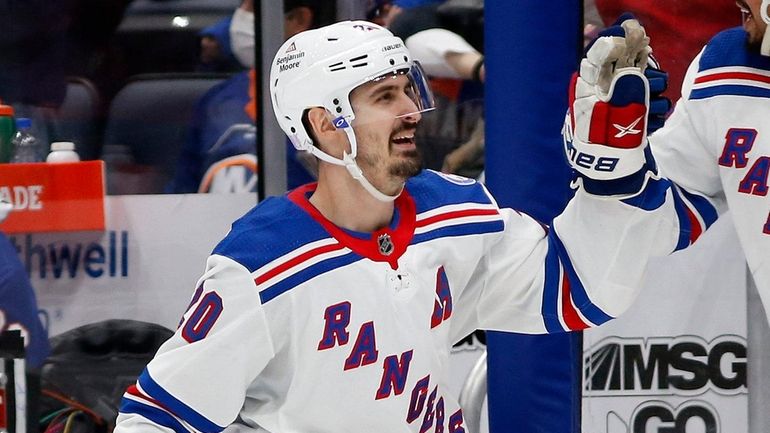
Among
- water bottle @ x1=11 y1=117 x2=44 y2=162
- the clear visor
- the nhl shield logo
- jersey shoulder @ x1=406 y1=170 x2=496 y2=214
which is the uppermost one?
the clear visor

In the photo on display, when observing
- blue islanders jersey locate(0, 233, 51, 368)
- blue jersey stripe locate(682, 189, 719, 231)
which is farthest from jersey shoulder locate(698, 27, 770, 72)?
blue islanders jersey locate(0, 233, 51, 368)

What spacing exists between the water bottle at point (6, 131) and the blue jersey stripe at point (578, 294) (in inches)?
56.9

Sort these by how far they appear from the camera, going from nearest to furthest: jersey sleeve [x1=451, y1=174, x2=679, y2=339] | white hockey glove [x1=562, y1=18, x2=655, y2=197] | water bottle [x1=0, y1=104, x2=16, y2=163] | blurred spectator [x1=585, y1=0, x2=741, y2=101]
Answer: white hockey glove [x1=562, y1=18, x2=655, y2=197] → jersey sleeve [x1=451, y1=174, x2=679, y2=339] → blurred spectator [x1=585, y1=0, x2=741, y2=101] → water bottle [x1=0, y1=104, x2=16, y2=163]

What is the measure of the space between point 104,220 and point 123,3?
0.51 m

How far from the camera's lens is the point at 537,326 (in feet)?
8.41

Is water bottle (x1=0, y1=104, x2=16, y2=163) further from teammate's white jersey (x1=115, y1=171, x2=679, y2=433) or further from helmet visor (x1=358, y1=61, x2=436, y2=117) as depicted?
helmet visor (x1=358, y1=61, x2=436, y2=117)

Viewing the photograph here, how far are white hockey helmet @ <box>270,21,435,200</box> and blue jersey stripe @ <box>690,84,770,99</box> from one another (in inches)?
19.4

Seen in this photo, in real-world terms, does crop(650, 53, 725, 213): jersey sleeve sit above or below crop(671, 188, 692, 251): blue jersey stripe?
above

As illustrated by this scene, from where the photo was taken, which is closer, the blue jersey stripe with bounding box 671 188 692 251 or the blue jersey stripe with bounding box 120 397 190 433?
the blue jersey stripe with bounding box 120 397 190 433

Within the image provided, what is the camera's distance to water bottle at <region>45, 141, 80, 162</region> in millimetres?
3389

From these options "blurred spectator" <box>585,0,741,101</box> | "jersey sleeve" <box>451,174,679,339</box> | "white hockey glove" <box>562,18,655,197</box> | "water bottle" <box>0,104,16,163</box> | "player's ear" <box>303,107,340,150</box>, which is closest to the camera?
"white hockey glove" <box>562,18,655,197</box>

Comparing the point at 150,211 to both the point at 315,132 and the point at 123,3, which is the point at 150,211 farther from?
the point at 315,132

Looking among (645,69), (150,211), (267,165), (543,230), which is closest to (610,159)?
(645,69)

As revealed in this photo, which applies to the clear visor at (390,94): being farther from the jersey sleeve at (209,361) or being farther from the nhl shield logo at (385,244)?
the jersey sleeve at (209,361)
